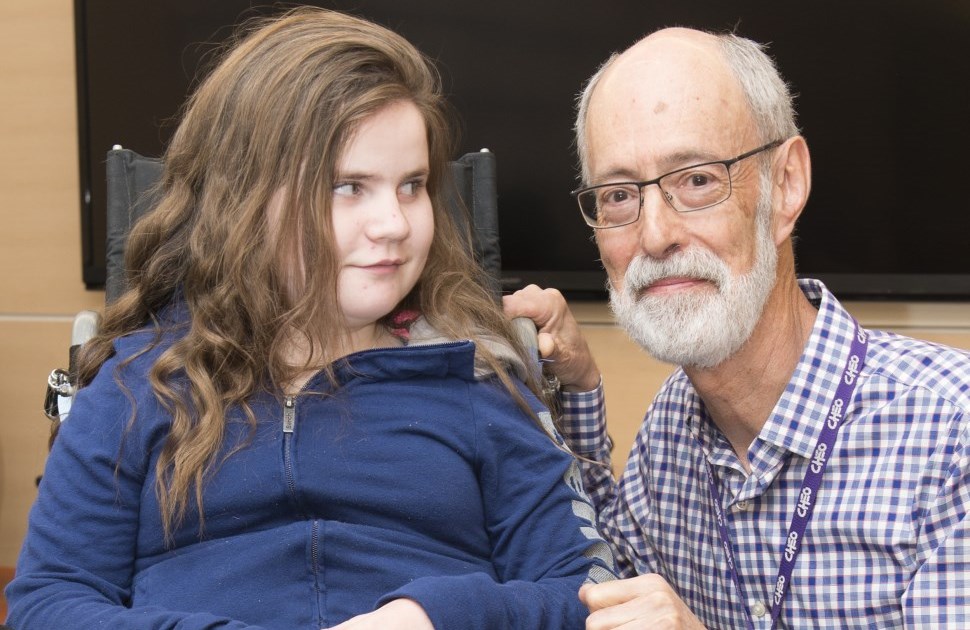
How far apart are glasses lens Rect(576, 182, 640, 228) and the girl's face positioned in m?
0.27

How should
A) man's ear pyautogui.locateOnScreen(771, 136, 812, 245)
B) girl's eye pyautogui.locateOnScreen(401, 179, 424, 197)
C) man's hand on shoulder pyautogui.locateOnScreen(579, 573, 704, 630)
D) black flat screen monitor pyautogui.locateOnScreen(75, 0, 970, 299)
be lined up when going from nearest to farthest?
man's hand on shoulder pyautogui.locateOnScreen(579, 573, 704, 630) < girl's eye pyautogui.locateOnScreen(401, 179, 424, 197) < man's ear pyautogui.locateOnScreen(771, 136, 812, 245) < black flat screen monitor pyautogui.locateOnScreen(75, 0, 970, 299)

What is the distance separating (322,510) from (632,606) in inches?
15.3

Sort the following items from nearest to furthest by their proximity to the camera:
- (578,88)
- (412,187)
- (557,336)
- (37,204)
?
(412,187) < (557,336) < (578,88) < (37,204)

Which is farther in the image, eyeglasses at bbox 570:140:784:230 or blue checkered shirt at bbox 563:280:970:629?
eyeglasses at bbox 570:140:784:230

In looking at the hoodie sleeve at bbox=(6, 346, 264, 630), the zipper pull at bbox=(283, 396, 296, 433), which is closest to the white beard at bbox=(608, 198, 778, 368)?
the zipper pull at bbox=(283, 396, 296, 433)

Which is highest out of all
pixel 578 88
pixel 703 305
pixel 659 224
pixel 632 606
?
pixel 578 88

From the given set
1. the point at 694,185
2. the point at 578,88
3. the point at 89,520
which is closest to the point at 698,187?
the point at 694,185

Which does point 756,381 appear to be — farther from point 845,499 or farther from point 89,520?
point 89,520

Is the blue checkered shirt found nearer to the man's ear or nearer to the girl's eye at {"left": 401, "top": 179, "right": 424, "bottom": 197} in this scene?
the man's ear

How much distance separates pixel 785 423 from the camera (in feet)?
4.69

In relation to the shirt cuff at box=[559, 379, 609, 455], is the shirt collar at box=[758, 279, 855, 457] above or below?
above

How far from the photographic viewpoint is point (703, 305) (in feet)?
4.82

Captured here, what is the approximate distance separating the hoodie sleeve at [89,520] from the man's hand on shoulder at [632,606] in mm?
454

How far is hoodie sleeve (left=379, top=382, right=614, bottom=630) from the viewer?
50.5 inches
